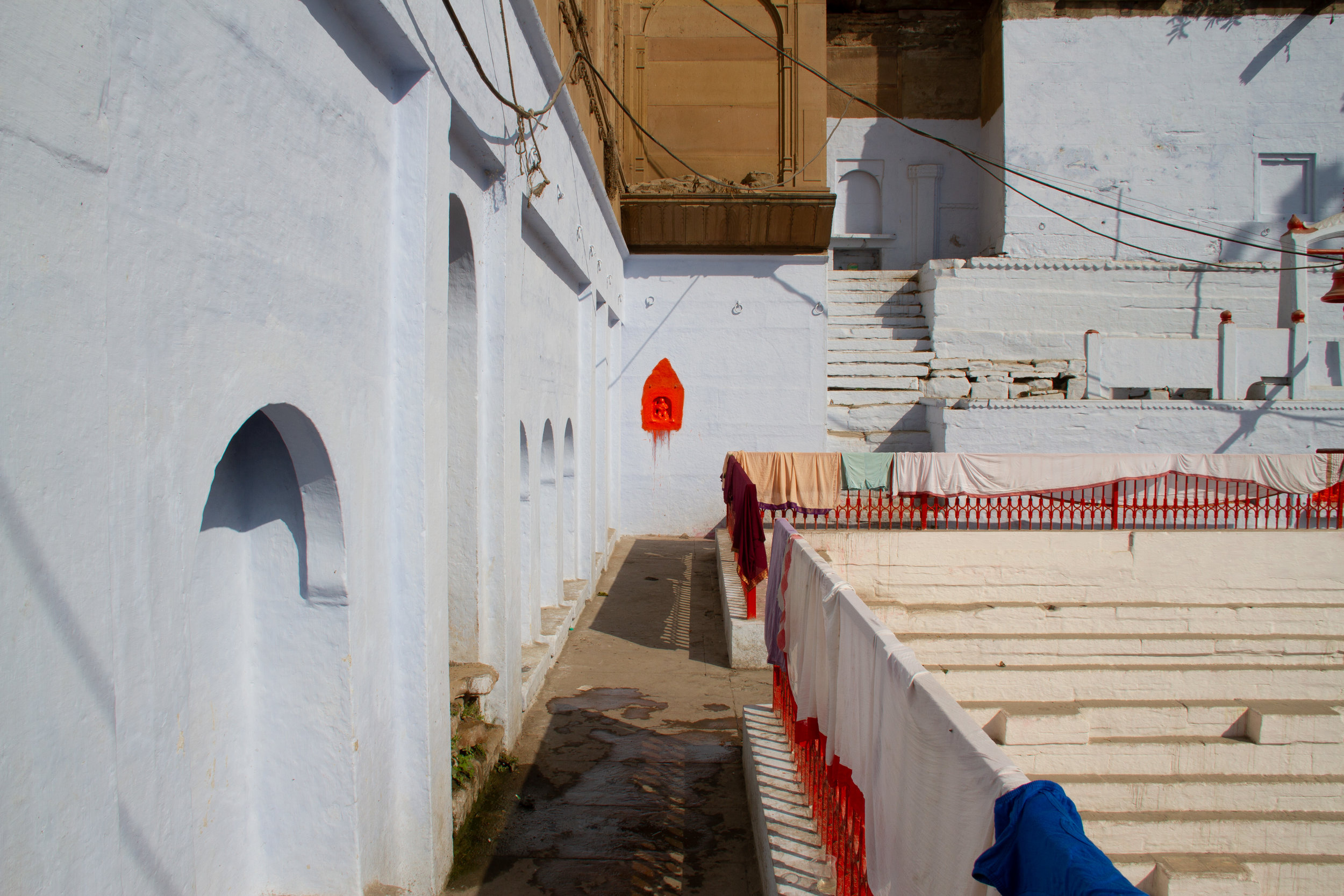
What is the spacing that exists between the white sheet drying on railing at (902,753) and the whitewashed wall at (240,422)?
82.7 inches

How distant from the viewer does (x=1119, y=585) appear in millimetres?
9219

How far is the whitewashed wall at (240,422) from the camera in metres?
1.82

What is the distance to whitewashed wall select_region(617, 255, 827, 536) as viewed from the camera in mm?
15992

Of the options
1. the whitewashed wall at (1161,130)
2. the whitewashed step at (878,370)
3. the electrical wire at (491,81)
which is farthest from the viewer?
the whitewashed wall at (1161,130)

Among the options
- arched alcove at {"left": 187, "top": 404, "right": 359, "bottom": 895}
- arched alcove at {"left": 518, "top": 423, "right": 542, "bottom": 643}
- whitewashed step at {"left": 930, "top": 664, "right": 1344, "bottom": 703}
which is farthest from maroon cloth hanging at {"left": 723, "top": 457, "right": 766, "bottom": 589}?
arched alcove at {"left": 187, "top": 404, "right": 359, "bottom": 895}

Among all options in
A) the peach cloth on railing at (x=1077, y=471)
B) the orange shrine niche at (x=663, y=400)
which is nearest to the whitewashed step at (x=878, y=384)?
the orange shrine niche at (x=663, y=400)

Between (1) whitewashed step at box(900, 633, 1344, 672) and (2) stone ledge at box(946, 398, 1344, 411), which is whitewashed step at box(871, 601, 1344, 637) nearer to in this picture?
(1) whitewashed step at box(900, 633, 1344, 672)

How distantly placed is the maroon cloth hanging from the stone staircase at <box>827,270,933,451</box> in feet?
24.3

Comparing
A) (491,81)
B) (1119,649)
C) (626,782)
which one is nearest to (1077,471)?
(1119,649)

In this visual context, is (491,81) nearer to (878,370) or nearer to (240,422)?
(240,422)

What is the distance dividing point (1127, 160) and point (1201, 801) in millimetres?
17886

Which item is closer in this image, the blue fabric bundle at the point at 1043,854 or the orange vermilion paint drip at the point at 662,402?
the blue fabric bundle at the point at 1043,854

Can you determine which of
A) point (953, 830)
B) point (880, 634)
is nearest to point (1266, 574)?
point (880, 634)

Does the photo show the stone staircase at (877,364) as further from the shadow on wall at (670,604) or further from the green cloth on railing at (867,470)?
the green cloth on railing at (867,470)
